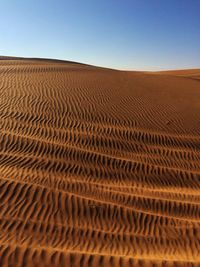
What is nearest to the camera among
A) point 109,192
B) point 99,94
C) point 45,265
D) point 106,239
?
point 45,265

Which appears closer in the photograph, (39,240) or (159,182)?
(39,240)

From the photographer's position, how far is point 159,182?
739 centimetres

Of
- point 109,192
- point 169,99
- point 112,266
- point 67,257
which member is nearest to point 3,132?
point 109,192

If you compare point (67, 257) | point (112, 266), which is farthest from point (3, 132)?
point (112, 266)

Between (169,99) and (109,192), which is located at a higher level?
(169,99)

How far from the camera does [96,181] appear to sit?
6969 millimetres

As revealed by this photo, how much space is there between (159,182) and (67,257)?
371cm

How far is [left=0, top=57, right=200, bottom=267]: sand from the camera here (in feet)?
15.9

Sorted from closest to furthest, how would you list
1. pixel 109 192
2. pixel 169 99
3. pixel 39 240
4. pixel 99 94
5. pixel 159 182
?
pixel 39 240 < pixel 109 192 < pixel 159 182 < pixel 99 94 < pixel 169 99

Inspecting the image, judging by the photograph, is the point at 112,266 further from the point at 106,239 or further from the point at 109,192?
the point at 109,192

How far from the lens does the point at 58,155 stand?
777 cm

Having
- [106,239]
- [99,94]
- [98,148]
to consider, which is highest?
[99,94]

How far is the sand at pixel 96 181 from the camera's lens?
4844mm

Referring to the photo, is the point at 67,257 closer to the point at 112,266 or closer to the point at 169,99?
the point at 112,266
